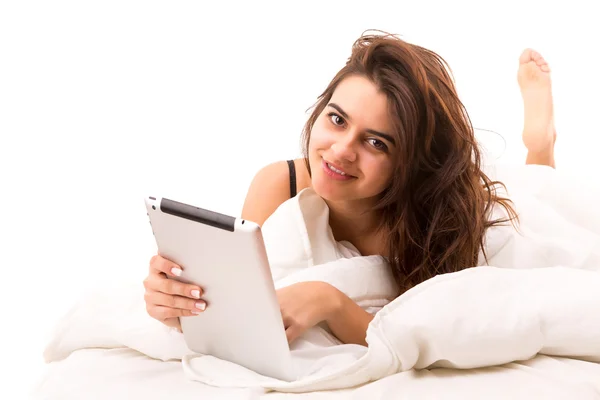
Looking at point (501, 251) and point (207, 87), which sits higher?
point (207, 87)

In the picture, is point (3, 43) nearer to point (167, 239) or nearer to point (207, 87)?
point (207, 87)

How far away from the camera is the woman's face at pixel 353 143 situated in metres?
1.81

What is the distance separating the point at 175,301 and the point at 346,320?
371 mm

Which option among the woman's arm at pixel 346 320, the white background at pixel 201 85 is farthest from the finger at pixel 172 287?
the white background at pixel 201 85

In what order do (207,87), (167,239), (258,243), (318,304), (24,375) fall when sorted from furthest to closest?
(207,87) < (24,375) < (318,304) < (167,239) < (258,243)

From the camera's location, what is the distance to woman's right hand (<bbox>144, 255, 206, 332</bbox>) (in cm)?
151

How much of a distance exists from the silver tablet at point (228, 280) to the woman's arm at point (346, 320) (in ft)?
0.67

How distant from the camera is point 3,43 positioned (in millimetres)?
2936

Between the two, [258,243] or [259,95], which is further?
[259,95]

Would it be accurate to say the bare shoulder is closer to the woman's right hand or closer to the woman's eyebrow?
the woman's eyebrow

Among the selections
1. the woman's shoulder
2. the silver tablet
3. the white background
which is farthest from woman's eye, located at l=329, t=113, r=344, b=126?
the white background

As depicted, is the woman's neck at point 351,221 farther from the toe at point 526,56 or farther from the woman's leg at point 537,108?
the toe at point 526,56

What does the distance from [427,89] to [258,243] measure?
2.20 ft

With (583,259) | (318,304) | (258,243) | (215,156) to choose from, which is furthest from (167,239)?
(215,156)
